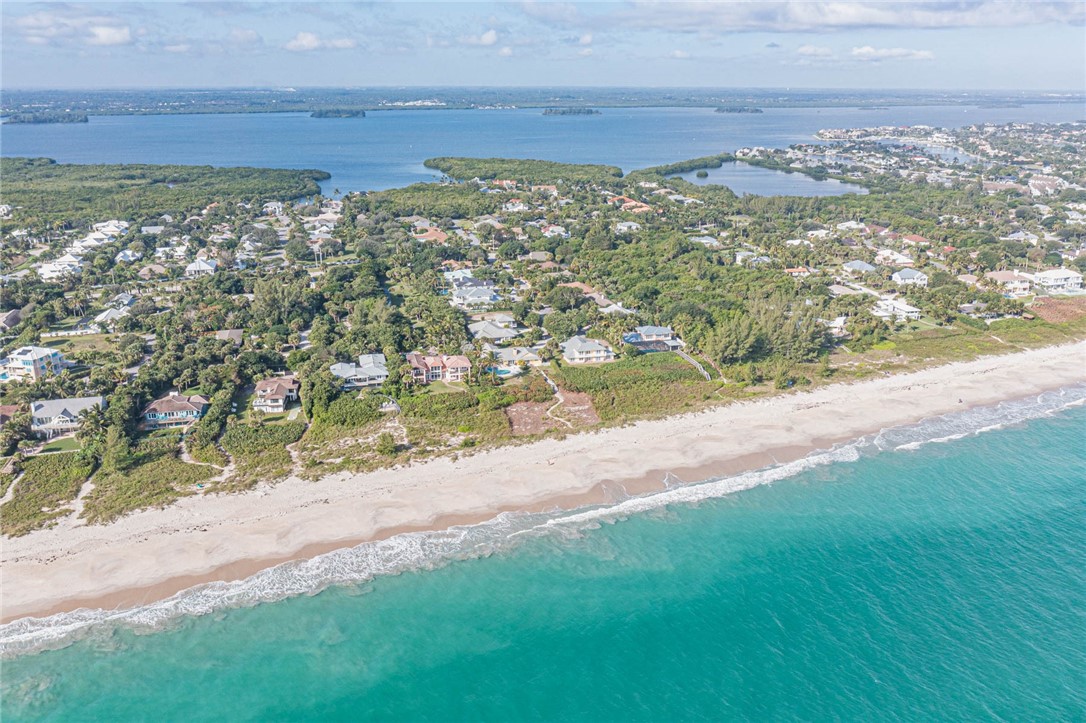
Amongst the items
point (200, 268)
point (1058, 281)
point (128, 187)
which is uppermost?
point (128, 187)

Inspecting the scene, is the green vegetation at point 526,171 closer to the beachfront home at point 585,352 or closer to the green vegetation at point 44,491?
the beachfront home at point 585,352

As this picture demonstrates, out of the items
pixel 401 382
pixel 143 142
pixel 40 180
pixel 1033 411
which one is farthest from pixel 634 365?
pixel 143 142

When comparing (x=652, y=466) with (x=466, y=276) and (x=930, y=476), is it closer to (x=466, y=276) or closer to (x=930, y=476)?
(x=930, y=476)

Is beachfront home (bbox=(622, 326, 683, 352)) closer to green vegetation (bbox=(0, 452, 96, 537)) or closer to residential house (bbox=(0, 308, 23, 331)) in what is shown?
green vegetation (bbox=(0, 452, 96, 537))

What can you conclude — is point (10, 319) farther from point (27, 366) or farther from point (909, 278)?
A: point (909, 278)

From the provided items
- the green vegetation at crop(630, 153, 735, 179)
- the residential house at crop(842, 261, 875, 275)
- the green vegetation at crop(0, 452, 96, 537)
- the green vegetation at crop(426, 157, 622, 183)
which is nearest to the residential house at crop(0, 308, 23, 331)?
the green vegetation at crop(0, 452, 96, 537)

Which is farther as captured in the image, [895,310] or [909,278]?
[909,278]

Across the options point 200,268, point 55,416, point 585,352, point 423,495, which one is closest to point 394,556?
point 423,495
